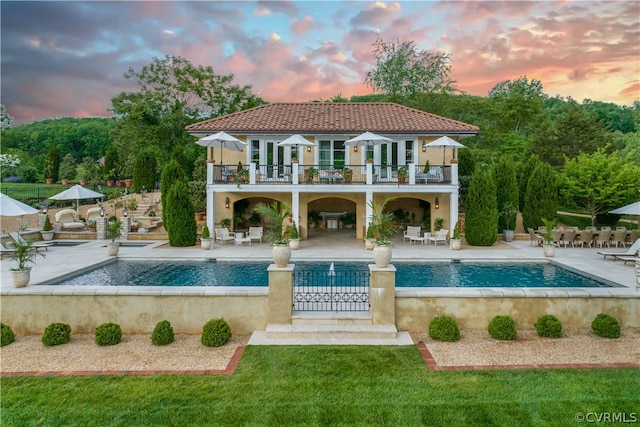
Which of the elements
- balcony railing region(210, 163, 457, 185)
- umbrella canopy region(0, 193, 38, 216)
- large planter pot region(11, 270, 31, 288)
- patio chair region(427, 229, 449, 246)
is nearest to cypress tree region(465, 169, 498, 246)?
patio chair region(427, 229, 449, 246)

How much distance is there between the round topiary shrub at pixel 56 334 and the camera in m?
8.50

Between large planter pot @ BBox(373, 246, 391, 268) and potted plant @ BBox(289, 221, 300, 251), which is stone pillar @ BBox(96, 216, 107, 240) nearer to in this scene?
potted plant @ BBox(289, 221, 300, 251)

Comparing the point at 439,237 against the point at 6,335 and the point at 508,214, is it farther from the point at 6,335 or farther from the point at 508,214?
the point at 6,335

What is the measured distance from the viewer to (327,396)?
6316 millimetres

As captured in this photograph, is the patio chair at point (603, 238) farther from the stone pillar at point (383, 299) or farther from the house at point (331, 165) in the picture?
the stone pillar at point (383, 299)

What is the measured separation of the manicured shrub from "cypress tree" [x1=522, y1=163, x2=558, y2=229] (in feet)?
52.9

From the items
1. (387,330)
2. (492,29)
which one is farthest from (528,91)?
(387,330)

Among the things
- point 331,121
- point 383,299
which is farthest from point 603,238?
point 383,299

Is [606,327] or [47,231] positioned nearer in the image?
[606,327]

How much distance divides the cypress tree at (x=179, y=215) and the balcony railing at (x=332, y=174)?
1.90 meters

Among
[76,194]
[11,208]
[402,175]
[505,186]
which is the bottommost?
[11,208]

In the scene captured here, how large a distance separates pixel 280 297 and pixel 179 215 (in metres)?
12.5

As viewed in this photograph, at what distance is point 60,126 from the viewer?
180ft

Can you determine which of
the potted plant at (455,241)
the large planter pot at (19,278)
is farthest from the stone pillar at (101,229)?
the potted plant at (455,241)
